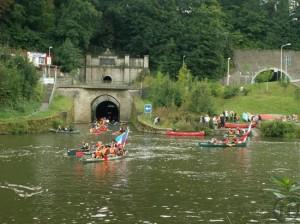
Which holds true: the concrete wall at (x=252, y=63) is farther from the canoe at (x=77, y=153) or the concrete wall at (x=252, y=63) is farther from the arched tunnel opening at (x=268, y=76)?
the canoe at (x=77, y=153)

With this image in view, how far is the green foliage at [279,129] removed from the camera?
5742 cm

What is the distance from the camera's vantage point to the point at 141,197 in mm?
25203

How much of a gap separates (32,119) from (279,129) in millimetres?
24650

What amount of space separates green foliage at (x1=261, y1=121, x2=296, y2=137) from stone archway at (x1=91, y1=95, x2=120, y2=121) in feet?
85.0

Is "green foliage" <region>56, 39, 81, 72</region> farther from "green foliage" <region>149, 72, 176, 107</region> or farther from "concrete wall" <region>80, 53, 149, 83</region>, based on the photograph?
"green foliage" <region>149, 72, 176, 107</region>

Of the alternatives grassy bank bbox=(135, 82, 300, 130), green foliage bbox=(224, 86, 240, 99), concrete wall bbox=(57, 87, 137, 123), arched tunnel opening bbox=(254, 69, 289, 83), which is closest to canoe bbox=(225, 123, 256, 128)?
grassy bank bbox=(135, 82, 300, 130)

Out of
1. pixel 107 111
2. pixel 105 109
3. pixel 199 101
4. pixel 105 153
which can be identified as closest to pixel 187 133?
pixel 199 101

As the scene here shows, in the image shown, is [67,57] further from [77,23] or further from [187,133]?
[187,133]

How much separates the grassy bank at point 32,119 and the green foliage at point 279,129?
21766 mm

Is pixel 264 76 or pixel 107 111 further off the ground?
pixel 264 76

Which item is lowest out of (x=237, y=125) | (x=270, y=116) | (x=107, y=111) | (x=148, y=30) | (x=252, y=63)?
(x=237, y=125)

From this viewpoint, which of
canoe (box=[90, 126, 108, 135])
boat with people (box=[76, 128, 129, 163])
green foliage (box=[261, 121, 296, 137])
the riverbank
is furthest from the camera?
the riverbank

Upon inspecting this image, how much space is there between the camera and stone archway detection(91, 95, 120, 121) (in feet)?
257

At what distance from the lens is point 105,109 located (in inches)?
3524
